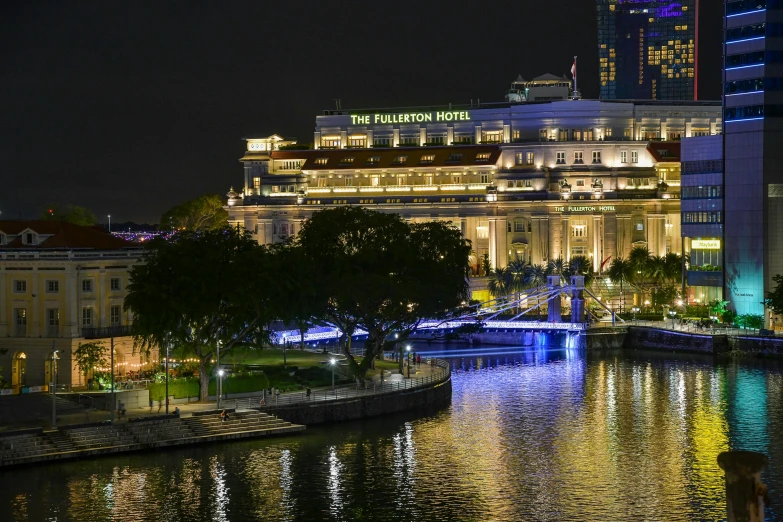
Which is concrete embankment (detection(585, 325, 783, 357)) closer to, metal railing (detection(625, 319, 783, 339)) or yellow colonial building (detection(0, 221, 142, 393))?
metal railing (detection(625, 319, 783, 339))

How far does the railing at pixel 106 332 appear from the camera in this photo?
111 meters

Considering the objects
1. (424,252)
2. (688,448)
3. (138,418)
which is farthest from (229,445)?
(424,252)

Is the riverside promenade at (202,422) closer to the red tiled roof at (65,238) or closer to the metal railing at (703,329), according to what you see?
the red tiled roof at (65,238)

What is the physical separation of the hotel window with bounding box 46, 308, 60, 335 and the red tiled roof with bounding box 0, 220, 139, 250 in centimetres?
639

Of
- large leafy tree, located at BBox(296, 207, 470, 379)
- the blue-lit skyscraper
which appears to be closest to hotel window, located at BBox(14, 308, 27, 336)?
large leafy tree, located at BBox(296, 207, 470, 379)

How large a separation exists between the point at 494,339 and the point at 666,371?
37.5m

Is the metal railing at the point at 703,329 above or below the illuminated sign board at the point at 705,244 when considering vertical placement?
below

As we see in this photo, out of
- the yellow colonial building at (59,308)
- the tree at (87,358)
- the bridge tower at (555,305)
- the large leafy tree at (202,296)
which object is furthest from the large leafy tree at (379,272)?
the bridge tower at (555,305)

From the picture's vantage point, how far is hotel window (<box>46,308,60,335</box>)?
110m

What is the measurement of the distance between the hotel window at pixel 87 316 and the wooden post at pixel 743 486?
89311 mm

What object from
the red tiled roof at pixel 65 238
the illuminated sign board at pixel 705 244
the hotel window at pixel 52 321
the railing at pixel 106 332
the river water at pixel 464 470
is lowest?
the river water at pixel 464 470

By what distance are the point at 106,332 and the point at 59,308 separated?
178 inches

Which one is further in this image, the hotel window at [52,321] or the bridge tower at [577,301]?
the bridge tower at [577,301]

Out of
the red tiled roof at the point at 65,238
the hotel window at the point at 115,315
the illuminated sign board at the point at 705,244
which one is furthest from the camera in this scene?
the illuminated sign board at the point at 705,244
